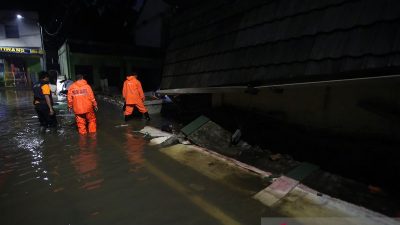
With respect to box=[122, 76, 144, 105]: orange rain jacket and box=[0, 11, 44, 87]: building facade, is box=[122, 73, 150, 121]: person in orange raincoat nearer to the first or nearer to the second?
box=[122, 76, 144, 105]: orange rain jacket

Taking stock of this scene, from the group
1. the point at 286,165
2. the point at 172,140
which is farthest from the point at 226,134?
the point at 286,165

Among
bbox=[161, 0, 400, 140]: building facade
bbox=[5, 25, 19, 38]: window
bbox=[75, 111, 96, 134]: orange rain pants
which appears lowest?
bbox=[75, 111, 96, 134]: orange rain pants

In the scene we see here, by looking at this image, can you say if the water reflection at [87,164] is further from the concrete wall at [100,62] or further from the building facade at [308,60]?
the concrete wall at [100,62]

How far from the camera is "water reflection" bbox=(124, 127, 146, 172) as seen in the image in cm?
459

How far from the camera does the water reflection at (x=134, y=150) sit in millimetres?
4594

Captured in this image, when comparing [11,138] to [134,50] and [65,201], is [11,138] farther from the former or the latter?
[134,50]

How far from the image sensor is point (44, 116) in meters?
7.50

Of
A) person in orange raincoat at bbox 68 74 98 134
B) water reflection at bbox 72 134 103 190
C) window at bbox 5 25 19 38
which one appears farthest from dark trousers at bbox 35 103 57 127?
window at bbox 5 25 19 38

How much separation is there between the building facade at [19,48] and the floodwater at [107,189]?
2458 centimetres

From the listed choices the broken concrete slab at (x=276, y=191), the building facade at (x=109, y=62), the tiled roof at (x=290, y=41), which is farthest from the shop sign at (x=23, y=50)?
the broken concrete slab at (x=276, y=191)

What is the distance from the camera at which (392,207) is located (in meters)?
3.15

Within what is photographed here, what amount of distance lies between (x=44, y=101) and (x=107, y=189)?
513 centimetres

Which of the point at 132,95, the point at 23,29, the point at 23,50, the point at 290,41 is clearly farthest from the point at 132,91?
the point at 23,29

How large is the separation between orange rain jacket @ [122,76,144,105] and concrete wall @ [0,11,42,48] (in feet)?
79.0
